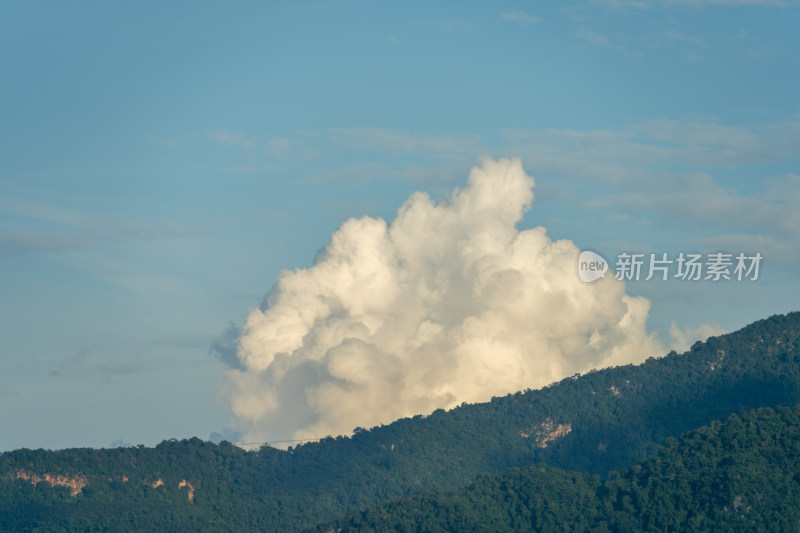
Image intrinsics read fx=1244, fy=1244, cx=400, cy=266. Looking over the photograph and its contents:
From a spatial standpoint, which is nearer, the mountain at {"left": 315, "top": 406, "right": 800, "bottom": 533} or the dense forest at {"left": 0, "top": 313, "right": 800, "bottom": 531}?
the mountain at {"left": 315, "top": 406, "right": 800, "bottom": 533}

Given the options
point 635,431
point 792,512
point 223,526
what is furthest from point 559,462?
point 792,512

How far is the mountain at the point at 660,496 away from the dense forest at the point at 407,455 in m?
32.5

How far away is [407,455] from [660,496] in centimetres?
6374

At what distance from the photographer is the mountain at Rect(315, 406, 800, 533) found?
4488 inches

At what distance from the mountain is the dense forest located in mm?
32456

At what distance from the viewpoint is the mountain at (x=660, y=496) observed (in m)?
114

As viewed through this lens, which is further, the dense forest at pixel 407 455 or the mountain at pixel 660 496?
the dense forest at pixel 407 455

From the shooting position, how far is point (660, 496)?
4727 inches

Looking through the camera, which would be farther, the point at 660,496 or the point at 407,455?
the point at 407,455

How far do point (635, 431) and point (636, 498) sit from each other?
5329 centimetres

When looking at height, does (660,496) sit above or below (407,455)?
below

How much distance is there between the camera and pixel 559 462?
579ft

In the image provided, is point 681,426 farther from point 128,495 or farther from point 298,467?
point 128,495

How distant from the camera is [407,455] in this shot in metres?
179
